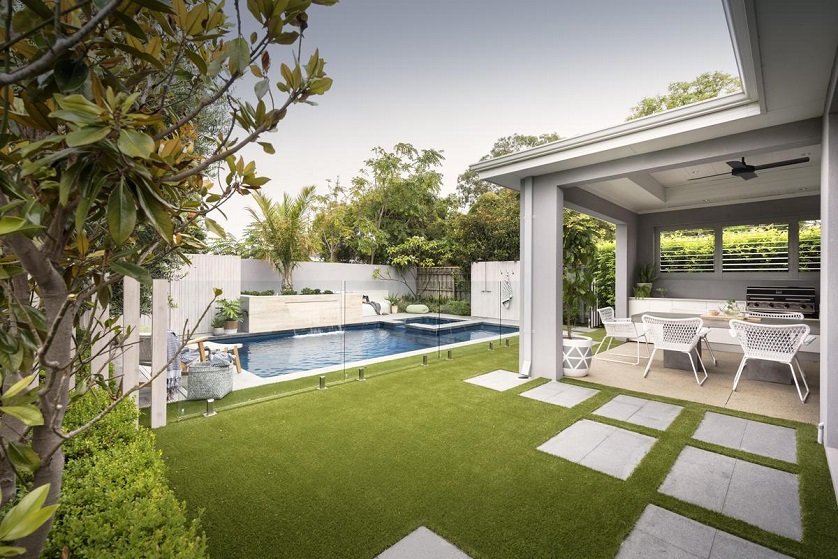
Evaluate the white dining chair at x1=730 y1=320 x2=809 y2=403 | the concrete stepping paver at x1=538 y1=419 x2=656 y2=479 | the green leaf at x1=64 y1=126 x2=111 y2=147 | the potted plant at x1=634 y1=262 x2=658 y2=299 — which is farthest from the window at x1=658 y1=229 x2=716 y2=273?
the green leaf at x1=64 y1=126 x2=111 y2=147

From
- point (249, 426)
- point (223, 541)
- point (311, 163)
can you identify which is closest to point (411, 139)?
point (311, 163)

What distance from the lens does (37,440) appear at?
923mm

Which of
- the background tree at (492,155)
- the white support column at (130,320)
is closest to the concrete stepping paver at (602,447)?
the white support column at (130,320)

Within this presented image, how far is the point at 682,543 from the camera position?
6.95 feet

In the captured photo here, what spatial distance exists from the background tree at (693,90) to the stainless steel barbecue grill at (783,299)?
36.4ft

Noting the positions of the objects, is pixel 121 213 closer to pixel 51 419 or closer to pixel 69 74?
pixel 69 74

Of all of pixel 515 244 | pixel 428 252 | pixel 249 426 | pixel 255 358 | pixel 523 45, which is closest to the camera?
pixel 249 426

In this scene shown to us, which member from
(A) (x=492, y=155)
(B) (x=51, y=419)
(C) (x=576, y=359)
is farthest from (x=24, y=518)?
(A) (x=492, y=155)

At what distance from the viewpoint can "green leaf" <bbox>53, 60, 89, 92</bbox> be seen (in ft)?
2.17

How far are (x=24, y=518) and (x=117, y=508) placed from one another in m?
1.22

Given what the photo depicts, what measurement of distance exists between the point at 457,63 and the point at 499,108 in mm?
5951

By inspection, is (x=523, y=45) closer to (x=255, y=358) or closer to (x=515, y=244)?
(x=515, y=244)

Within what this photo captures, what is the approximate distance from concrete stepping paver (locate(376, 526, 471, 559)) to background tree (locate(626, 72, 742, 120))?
18507 mm

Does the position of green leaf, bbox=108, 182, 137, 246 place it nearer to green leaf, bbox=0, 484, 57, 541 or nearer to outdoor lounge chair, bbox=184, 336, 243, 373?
green leaf, bbox=0, 484, 57, 541
